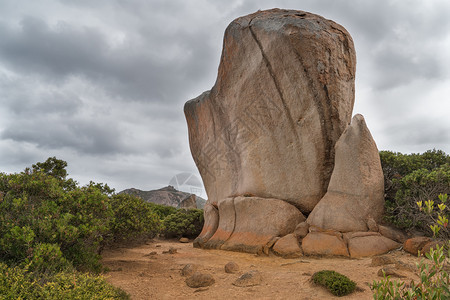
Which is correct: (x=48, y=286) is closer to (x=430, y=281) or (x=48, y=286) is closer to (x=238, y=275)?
(x=238, y=275)

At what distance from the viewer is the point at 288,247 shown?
11078mm

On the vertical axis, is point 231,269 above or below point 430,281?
below

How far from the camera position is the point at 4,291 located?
448 centimetres

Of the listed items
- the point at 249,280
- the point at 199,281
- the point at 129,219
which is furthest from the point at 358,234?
the point at 129,219

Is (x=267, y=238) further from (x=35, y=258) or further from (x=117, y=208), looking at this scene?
(x=35, y=258)

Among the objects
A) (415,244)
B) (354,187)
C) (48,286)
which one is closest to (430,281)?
(48,286)

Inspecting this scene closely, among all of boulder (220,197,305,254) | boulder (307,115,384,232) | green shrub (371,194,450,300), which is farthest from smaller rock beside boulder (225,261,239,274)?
green shrub (371,194,450,300)

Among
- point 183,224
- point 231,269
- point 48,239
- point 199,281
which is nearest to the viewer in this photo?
point 48,239

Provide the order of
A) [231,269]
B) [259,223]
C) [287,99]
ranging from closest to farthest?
[231,269], [259,223], [287,99]

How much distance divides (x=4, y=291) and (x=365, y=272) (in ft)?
25.6

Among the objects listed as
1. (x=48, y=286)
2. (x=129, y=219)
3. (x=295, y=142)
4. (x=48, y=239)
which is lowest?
(x=48, y=286)

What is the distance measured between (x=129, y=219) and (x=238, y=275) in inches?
192

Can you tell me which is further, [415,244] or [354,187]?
[354,187]

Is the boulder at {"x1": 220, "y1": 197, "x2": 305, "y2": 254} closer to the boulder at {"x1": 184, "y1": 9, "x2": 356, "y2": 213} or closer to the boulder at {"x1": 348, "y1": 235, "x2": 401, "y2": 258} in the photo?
the boulder at {"x1": 184, "y1": 9, "x2": 356, "y2": 213}
